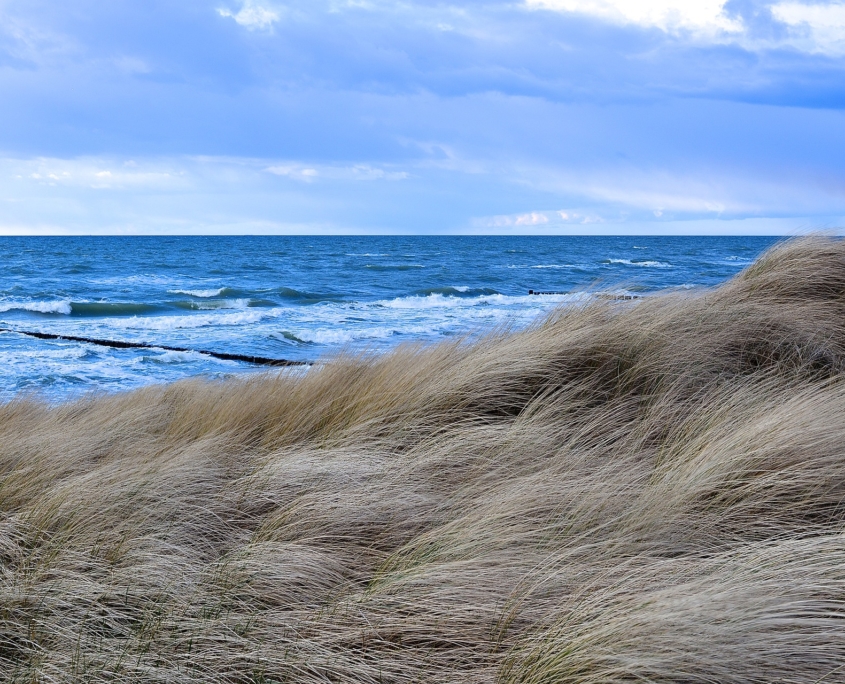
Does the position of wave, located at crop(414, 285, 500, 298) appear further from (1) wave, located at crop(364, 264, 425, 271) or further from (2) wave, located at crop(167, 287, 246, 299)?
(1) wave, located at crop(364, 264, 425, 271)

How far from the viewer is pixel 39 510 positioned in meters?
3.12

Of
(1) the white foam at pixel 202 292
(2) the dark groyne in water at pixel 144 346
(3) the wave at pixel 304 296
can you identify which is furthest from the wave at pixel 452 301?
(2) the dark groyne in water at pixel 144 346

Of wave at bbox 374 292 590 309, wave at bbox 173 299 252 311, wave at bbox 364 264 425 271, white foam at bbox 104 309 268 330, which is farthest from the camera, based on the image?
wave at bbox 364 264 425 271

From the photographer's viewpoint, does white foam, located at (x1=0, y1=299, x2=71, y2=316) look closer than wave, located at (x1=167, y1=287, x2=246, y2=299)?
Yes

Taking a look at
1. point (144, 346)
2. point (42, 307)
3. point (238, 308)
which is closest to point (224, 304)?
point (238, 308)

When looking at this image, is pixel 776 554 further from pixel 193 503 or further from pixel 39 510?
pixel 39 510

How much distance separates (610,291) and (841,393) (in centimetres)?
260

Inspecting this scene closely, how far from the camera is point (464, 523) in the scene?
2.77m

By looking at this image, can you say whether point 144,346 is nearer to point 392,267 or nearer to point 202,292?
point 202,292

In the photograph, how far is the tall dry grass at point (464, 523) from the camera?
2014mm

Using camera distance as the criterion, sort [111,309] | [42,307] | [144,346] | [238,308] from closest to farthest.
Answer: [144,346]
[42,307]
[111,309]
[238,308]

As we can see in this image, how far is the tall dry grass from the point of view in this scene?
2014mm

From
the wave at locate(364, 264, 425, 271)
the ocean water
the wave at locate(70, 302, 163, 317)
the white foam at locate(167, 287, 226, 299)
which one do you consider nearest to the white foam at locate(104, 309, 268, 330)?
the ocean water

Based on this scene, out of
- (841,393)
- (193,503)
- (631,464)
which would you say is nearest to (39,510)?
(193,503)
